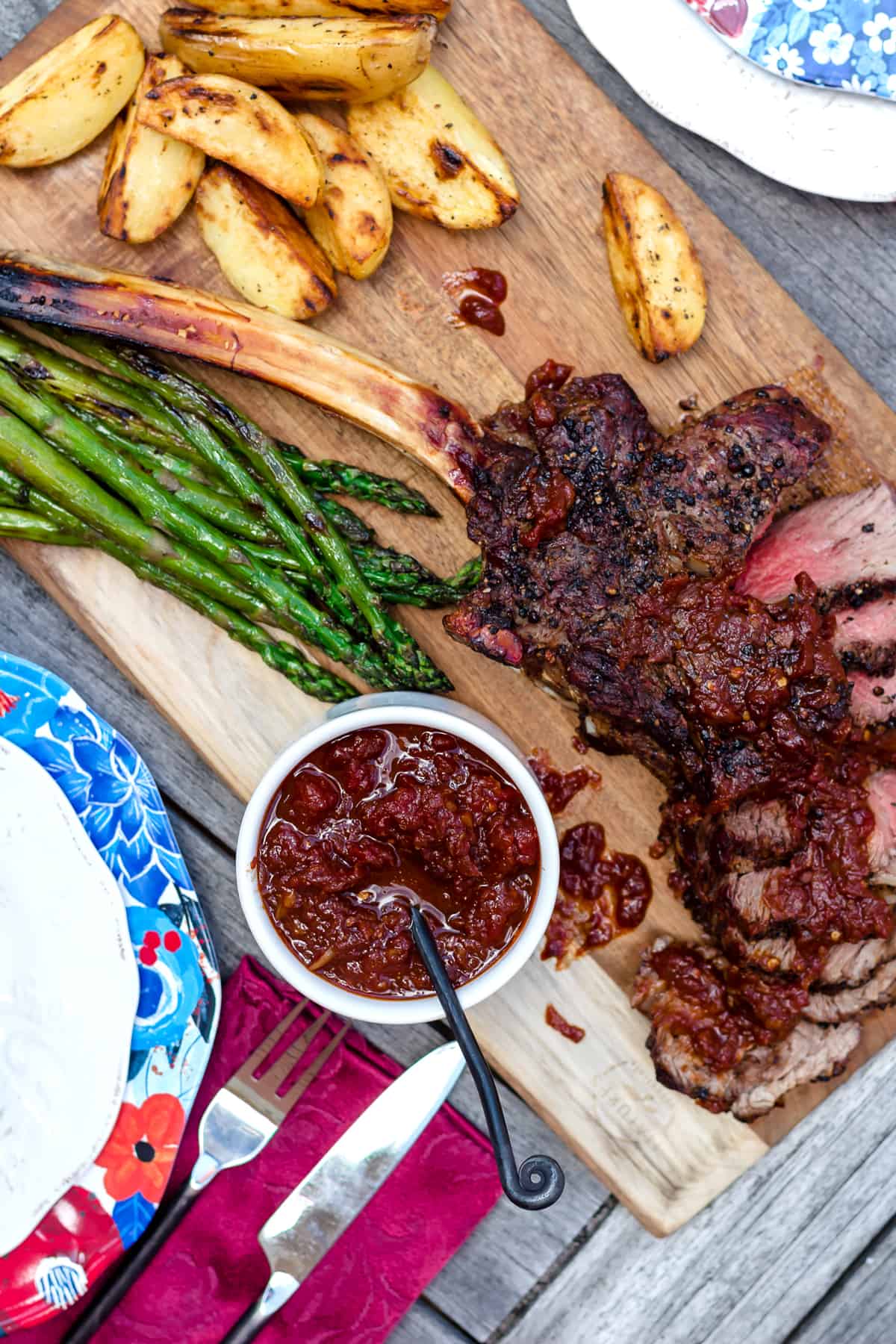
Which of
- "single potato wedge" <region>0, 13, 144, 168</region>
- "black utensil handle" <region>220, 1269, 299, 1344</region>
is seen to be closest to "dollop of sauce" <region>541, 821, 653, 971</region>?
"black utensil handle" <region>220, 1269, 299, 1344</region>

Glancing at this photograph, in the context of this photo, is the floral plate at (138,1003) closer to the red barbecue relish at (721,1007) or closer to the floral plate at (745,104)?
the red barbecue relish at (721,1007)

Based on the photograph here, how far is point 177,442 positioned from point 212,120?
893 mm

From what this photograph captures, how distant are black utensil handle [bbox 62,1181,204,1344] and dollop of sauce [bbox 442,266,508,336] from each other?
9.64 feet

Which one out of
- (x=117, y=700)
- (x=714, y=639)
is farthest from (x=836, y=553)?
(x=117, y=700)

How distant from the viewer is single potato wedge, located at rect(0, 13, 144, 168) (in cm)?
262

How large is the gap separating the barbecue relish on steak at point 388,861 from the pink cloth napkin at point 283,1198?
2.30 ft

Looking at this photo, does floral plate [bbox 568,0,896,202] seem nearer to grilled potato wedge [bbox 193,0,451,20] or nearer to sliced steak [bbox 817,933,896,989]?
grilled potato wedge [bbox 193,0,451,20]

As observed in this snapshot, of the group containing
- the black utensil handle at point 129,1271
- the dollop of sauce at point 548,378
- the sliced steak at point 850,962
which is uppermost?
the dollop of sauce at point 548,378

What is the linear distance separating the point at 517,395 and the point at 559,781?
125cm

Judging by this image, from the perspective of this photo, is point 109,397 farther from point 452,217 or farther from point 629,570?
point 629,570

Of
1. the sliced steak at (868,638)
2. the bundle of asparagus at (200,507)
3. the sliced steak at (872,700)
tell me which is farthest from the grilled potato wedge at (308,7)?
the sliced steak at (872,700)

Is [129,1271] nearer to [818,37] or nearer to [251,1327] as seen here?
[251,1327]

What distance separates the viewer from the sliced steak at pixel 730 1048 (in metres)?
2.75

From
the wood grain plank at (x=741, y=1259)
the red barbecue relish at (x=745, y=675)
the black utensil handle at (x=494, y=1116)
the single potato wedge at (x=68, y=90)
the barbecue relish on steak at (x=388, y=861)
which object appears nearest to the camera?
the black utensil handle at (x=494, y=1116)
